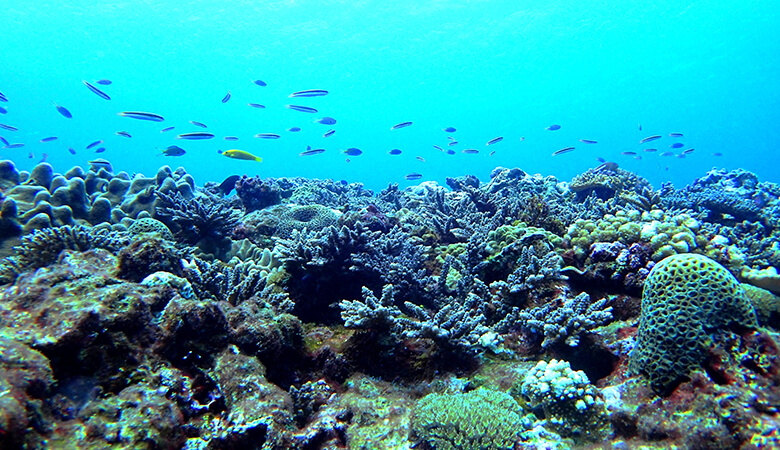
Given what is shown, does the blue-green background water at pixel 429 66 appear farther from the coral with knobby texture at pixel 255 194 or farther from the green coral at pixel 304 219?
the green coral at pixel 304 219

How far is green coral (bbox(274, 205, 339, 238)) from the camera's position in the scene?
298 inches

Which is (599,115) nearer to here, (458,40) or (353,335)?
(458,40)

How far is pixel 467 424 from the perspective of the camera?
247 centimetres

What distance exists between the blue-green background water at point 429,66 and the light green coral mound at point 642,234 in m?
34.4

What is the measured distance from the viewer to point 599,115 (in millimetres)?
116875

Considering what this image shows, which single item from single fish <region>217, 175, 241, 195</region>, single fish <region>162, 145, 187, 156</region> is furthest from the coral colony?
single fish <region>217, 175, 241, 195</region>

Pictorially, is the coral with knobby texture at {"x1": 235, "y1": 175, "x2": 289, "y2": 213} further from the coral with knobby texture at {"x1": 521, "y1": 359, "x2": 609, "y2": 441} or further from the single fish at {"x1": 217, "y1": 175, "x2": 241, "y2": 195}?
the coral with knobby texture at {"x1": 521, "y1": 359, "x2": 609, "y2": 441}

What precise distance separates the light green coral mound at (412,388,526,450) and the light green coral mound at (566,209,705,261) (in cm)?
289

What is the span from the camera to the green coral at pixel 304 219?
298 inches

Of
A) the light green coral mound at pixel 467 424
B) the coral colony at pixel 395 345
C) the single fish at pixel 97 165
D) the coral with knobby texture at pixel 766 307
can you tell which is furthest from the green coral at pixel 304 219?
the coral with knobby texture at pixel 766 307

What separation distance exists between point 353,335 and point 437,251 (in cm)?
260

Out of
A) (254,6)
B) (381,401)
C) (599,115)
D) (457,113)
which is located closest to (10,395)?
(381,401)

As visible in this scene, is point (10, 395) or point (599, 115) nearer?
point (10, 395)

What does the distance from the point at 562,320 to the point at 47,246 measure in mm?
6612
